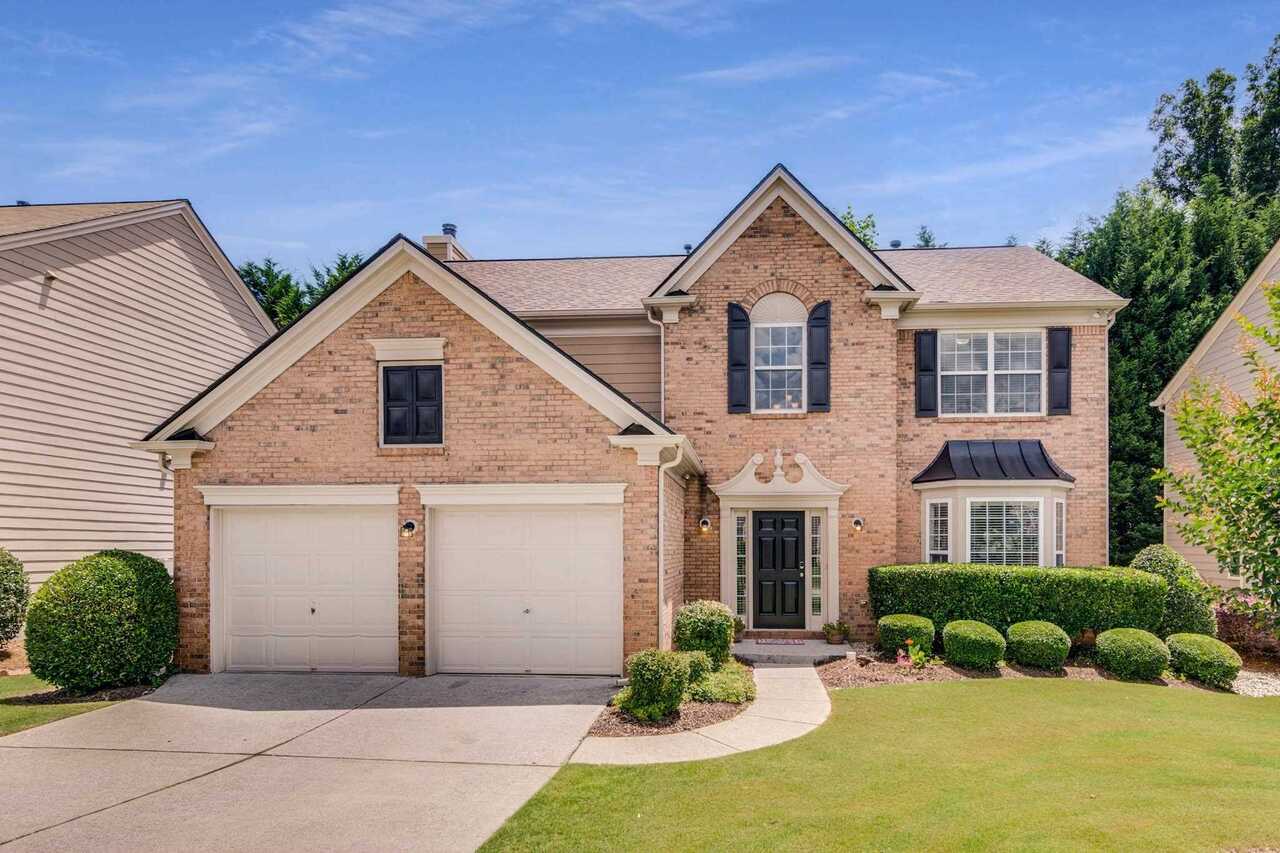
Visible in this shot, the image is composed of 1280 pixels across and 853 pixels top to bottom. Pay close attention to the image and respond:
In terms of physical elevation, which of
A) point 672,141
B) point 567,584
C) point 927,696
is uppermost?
point 672,141

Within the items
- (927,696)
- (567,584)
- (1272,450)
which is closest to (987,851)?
(1272,450)

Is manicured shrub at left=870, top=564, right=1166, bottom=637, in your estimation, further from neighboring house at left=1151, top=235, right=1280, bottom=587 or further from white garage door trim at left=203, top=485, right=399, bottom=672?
white garage door trim at left=203, top=485, right=399, bottom=672

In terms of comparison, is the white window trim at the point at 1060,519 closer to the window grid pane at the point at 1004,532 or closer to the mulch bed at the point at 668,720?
the window grid pane at the point at 1004,532

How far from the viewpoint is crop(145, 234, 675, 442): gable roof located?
11852 mm

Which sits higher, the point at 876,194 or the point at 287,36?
the point at 876,194

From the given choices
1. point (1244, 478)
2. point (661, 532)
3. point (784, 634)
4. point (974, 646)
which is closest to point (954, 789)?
point (1244, 478)

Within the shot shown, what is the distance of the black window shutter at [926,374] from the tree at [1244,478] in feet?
33.2

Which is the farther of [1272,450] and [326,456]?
[326,456]

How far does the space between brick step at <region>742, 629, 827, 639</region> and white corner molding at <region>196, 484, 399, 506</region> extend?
268 inches

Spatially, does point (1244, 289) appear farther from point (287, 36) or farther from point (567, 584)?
point (287, 36)

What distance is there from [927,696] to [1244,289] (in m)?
12.0

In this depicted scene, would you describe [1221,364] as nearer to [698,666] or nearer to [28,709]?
[698,666]

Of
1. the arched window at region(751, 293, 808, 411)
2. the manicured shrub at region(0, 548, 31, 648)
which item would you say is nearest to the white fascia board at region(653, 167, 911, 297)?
Answer: the arched window at region(751, 293, 808, 411)

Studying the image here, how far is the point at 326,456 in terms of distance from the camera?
40.2 ft
